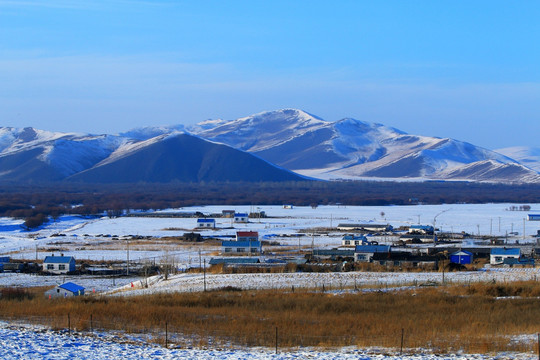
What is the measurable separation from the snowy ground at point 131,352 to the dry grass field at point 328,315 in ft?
1.80

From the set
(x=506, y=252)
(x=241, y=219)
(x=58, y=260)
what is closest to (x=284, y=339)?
(x=58, y=260)

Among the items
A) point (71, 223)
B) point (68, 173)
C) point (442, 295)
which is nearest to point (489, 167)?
point (68, 173)

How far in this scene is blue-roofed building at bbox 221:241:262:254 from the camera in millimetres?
29125

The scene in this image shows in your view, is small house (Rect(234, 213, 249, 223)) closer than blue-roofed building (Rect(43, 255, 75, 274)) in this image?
No

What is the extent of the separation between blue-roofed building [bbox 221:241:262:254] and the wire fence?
57.4 feet

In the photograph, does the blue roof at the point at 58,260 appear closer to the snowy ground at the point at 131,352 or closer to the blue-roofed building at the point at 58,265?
the blue-roofed building at the point at 58,265

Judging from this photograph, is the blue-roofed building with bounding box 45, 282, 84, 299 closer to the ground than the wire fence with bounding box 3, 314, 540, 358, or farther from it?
closer to the ground

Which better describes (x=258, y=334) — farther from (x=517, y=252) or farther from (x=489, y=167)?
(x=489, y=167)

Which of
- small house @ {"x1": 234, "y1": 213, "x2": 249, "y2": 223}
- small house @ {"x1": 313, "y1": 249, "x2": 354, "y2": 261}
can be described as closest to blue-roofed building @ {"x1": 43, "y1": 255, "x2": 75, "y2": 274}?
small house @ {"x1": 313, "y1": 249, "x2": 354, "y2": 261}

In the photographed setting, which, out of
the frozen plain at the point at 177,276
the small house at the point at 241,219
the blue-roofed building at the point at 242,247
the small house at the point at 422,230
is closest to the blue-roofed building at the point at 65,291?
the frozen plain at the point at 177,276

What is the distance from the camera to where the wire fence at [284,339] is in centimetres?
966

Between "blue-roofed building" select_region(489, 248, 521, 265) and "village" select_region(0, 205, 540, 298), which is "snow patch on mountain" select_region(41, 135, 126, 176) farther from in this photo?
"blue-roofed building" select_region(489, 248, 521, 265)

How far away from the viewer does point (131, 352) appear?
934 centimetres

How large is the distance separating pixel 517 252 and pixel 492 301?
11.8 m
